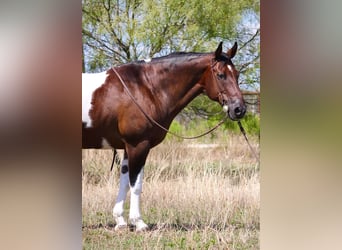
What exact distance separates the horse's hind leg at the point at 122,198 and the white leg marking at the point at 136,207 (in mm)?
67

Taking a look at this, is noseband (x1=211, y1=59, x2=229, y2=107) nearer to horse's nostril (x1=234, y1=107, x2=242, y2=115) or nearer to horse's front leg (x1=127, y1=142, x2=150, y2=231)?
horse's nostril (x1=234, y1=107, x2=242, y2=115)

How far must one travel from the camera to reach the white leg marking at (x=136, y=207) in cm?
423

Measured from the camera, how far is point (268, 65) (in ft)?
13.8

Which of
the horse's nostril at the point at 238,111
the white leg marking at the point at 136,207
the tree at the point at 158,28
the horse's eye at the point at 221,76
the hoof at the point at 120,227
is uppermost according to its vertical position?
the tree at the point at 158,28

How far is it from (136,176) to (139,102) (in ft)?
2.03

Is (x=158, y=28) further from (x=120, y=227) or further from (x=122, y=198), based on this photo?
(x=120, y=227)

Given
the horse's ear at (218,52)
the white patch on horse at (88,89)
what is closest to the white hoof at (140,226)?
the white patch on horse at (88,89)

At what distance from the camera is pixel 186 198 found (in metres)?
4.28

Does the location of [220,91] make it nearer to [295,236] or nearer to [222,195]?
[222,195]

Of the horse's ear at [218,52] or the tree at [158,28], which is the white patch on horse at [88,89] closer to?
the tree at [158,28]

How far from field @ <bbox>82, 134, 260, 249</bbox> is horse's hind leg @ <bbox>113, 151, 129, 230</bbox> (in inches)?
1.7

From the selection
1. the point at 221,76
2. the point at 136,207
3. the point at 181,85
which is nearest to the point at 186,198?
the point at 136,207

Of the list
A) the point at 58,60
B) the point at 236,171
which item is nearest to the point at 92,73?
the point at 58,60

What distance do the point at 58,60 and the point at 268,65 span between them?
5.70 feet
